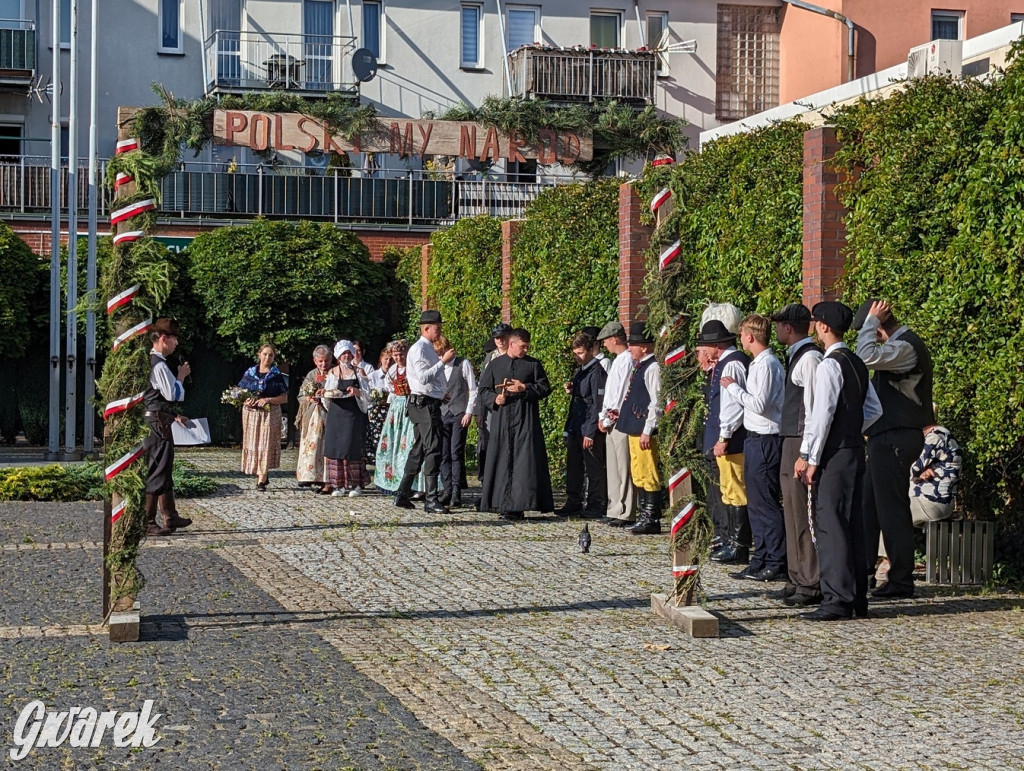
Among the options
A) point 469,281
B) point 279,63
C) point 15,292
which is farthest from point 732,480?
point 279,63

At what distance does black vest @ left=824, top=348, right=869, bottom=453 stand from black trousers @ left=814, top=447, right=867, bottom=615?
0.06 meters

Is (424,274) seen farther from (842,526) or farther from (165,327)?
(842,526)

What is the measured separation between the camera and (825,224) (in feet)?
38.5

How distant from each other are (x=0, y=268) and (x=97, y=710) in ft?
67.4

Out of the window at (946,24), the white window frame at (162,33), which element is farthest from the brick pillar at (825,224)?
the window at (946,24)

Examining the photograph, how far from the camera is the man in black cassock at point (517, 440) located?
1494 cm

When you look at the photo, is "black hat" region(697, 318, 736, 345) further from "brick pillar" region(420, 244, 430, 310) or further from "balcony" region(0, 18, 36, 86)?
"balcony" region(0, 18, 36, 86)

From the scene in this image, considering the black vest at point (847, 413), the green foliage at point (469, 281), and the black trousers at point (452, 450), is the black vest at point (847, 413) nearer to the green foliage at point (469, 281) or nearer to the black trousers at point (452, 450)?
the black trousers at point (452, 450)

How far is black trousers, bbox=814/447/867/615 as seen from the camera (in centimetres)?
927

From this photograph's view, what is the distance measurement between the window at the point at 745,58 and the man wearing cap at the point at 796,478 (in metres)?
33.3

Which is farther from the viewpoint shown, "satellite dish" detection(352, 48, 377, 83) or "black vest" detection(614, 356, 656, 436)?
"satellite dish" detection(352, 48, 377, 83)

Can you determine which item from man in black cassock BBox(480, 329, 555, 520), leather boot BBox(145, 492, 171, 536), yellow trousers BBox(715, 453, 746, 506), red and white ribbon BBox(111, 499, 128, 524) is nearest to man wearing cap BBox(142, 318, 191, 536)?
leather boot BBox(145, 492, 171, 536)

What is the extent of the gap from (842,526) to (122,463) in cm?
431

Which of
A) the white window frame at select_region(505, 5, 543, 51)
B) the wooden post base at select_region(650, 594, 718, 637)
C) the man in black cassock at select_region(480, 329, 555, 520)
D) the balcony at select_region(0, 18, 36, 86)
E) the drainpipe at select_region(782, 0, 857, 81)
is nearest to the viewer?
the wooden post base at select_region(650, 594, 718, 637)
